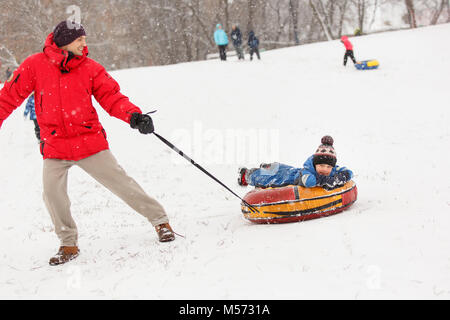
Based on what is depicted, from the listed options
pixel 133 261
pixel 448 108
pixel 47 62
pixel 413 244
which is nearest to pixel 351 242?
pixel 413 244

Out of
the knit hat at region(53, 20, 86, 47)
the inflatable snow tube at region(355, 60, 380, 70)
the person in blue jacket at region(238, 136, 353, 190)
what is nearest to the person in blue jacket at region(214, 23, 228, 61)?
the inflatable snow tube at region(355, 60, 380, 70)

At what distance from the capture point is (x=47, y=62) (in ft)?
13.8

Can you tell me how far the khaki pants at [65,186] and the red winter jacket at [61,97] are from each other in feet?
0.35

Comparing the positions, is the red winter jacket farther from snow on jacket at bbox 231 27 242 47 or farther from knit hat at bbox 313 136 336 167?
snow on jacket at bbox 231 27 242 47

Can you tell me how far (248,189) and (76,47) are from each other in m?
5.63

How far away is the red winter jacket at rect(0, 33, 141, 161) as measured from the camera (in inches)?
164

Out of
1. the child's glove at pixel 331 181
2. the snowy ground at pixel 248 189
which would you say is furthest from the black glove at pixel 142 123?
the child's glove at pixel 331 181

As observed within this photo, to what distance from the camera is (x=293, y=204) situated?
5.18 meters

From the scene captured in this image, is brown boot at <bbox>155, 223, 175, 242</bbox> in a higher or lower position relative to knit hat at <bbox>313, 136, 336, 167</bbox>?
lower

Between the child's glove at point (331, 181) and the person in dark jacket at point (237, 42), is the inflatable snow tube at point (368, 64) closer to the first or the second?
the person in dark jacket at point (237, 42)

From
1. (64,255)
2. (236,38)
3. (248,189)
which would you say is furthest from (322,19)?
(64,255)

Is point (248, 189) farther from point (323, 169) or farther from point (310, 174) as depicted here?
point (310, 174)
